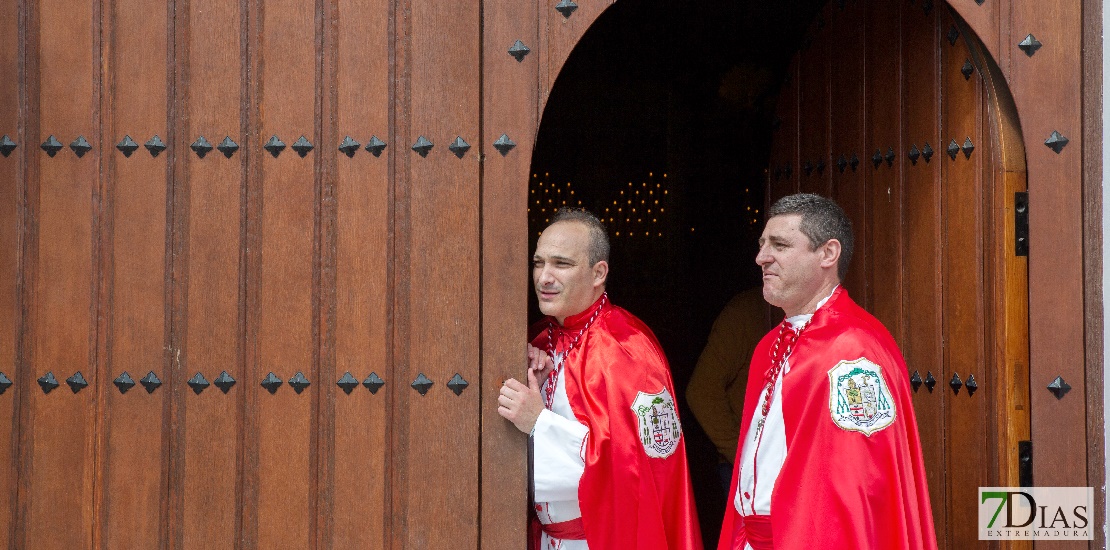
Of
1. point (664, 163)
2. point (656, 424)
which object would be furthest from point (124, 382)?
point (664, 163)

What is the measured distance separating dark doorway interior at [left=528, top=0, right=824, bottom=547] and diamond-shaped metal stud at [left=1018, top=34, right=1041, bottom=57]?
223 cm

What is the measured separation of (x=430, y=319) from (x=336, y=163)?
50 centimetres

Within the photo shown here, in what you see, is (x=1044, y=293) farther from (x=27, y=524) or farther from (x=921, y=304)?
(x=27, y=524)

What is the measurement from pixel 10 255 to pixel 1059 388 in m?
2.87

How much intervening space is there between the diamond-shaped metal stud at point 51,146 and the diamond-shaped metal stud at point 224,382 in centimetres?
76

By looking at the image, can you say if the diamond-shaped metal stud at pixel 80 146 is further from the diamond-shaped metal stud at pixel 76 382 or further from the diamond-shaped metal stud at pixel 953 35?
the diamond-shaped metal stud at pixel 953 35

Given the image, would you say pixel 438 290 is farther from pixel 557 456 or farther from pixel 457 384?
pixel 557 456

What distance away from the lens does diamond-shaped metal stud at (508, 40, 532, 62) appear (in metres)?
2.94

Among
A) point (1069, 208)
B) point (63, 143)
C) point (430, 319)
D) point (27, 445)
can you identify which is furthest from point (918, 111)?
point (27, 445)

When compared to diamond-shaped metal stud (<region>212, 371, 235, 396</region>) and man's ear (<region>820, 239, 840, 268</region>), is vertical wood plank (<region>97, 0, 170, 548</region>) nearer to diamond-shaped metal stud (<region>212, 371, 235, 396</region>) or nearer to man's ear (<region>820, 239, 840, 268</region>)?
diamond-shaped metal stud (<region>212, 371, 235, 396</region>)

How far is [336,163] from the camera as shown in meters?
2.95

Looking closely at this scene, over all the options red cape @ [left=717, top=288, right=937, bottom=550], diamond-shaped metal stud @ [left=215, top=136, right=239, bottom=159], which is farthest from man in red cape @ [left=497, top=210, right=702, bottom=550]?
diamond-shaped metal stud @ [left=215, top=136, right=239, bottom=159]

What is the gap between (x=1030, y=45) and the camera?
2.92 meters

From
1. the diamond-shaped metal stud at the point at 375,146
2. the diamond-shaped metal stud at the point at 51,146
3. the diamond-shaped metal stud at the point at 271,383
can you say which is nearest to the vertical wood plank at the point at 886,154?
the diamond-shaped metal stud at the point at 375,146
